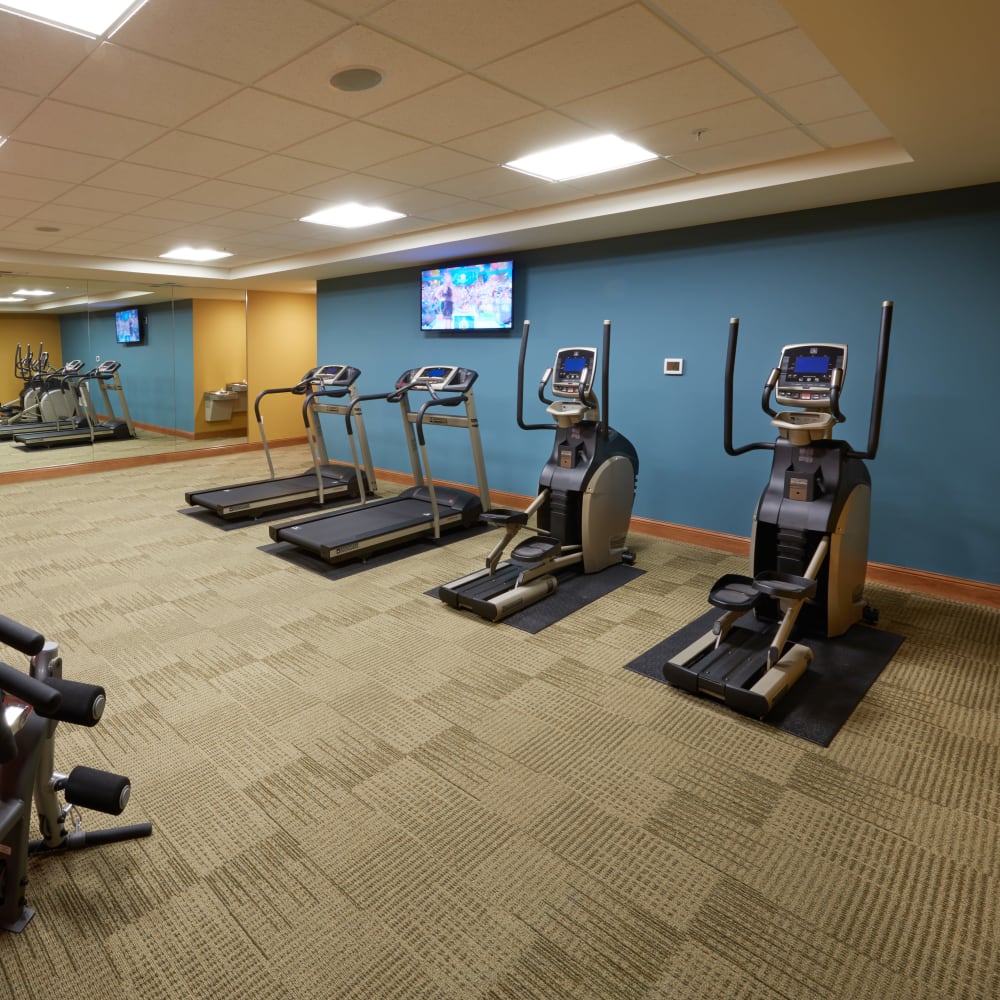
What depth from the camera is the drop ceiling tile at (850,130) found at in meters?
3.07

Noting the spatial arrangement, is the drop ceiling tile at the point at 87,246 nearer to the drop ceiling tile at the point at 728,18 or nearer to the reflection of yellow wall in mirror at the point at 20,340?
the reflection of yellow wall in mirror at the point at 20,340

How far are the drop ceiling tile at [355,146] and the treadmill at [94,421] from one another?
627 centimetres

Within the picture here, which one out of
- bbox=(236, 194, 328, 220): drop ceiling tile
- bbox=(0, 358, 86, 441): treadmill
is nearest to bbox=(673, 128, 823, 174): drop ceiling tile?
bbox=(236, 194, 328, 220): drop ceiling tile

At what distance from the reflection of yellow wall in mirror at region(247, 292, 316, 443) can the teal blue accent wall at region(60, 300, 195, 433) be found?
0.82 m

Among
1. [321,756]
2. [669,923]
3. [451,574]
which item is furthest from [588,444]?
[669,923]

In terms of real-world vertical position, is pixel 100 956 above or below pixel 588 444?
below

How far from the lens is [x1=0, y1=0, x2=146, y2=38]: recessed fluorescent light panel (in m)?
2.15

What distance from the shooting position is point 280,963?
1692 mm

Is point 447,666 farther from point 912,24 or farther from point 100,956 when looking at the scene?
point 912,24

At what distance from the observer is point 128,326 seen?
8.64 meters

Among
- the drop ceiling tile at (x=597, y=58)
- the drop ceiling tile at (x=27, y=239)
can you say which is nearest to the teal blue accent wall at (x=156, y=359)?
the drop ceiling tile at (x=27, y=239)

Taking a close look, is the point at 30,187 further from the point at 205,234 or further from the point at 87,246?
the point at 87,246

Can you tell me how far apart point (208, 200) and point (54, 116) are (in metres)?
1.62

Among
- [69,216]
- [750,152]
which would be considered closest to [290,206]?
[69,216]
